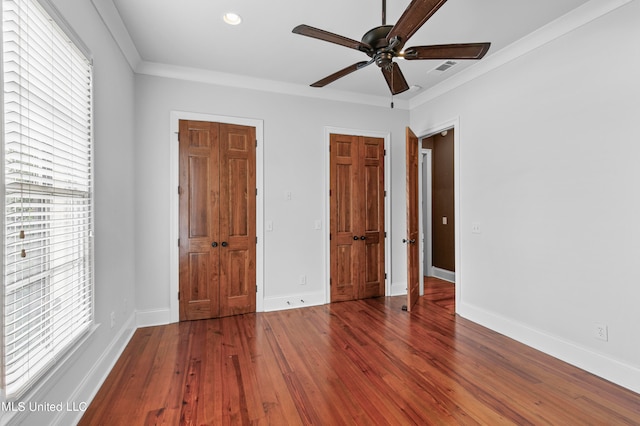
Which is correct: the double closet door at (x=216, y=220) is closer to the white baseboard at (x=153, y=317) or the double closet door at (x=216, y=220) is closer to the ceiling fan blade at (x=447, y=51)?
the white baseboard at (x=153, y=317)

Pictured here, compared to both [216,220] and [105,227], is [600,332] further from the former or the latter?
[105,227]

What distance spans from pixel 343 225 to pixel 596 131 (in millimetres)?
2746

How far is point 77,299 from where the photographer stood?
198 centimetres

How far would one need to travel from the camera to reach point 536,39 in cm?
286

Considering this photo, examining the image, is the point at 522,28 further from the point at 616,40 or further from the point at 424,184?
the point at 424,184

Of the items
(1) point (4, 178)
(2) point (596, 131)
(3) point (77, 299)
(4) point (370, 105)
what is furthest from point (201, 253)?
(2) point (596, 131)

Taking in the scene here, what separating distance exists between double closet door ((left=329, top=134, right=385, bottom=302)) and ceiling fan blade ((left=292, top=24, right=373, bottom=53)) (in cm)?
222

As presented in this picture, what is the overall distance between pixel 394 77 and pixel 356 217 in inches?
88.4

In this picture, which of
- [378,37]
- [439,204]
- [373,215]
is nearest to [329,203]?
[373,215]

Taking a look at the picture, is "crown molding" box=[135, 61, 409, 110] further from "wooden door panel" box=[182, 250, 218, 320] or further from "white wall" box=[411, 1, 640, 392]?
"wooden door panel" box=[182, 250, 218, 320]

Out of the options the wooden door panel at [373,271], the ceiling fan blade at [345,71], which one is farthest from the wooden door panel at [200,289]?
the ceiling fan blade at [345,71]

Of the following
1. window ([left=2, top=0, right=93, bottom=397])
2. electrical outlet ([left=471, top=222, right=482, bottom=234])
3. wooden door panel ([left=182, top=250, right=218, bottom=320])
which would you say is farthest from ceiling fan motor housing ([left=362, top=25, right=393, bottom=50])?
wooden door panel ([left=182, top=250, right=218, bottom=320])

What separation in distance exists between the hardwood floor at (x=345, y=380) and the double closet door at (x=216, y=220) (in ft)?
1.19

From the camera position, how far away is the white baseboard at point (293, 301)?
154 inches
